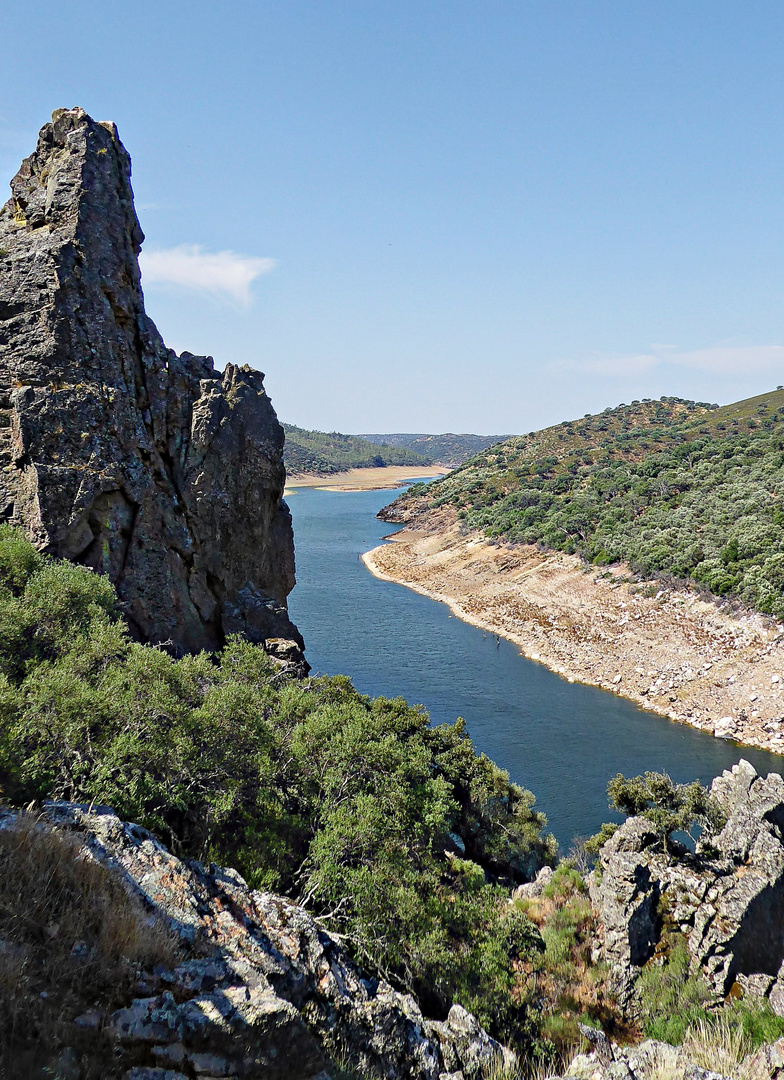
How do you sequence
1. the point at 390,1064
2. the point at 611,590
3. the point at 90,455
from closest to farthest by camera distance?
the point at 390,1064
the point at 90,455
the point at 611,590

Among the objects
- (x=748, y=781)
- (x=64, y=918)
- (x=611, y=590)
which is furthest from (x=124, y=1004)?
(x=611, y=590)

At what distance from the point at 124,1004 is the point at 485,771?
833 inches

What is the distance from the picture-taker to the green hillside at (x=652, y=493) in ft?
173

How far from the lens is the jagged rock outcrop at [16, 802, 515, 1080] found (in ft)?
19.6

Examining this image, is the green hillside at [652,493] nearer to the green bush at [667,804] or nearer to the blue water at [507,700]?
the blue water at [507,700]

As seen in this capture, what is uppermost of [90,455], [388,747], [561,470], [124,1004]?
[561,470]

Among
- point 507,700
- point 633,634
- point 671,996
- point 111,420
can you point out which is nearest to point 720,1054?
point 671,996

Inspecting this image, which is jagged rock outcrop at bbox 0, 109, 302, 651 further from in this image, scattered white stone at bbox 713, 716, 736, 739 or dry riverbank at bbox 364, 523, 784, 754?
dry riverbank at bbox 364, 523, 784, 754

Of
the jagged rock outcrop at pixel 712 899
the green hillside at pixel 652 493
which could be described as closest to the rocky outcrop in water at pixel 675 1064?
the jagged rock outcrop at pixel 712 899

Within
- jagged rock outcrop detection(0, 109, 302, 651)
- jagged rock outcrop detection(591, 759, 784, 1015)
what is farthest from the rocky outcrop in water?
jagged rock outcrop detection(0, 109, 302, 651)

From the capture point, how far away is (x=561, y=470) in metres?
102

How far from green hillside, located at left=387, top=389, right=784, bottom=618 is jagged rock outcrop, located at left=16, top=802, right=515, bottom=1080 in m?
44.2

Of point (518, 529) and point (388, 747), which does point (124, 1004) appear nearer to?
Answer: point (388, 747)

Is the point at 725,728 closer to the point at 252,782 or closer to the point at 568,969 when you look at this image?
the point at 568,969
